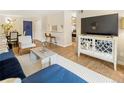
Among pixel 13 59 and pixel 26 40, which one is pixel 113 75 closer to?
pixel 26 40

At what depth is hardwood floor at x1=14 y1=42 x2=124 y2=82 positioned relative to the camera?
4.60 ft

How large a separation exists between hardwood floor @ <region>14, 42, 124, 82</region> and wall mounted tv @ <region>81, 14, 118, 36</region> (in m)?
0.30

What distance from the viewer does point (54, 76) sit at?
4.11 ft

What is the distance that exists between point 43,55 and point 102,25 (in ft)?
2.48

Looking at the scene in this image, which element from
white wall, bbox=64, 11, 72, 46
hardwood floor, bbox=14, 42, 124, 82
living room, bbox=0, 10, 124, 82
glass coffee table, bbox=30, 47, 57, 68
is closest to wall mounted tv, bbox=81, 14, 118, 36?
living room, bbox=0, 10, 124, 82

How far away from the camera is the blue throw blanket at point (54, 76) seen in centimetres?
121

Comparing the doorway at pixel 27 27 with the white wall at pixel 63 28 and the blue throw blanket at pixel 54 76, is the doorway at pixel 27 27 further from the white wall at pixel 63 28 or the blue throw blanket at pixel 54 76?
the blue throw blanket at pixel 54 76

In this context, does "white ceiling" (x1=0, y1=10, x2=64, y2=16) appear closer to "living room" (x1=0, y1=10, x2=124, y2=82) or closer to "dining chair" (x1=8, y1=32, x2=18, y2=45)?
"living room" (x1=0, y1=10, x2=124, y2=82)

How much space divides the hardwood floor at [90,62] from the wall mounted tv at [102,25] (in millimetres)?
297

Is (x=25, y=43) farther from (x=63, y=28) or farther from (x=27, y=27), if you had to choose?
(x=63, y=28)

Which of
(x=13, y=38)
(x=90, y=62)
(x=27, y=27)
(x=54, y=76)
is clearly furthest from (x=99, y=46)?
(x=13, y=38)
